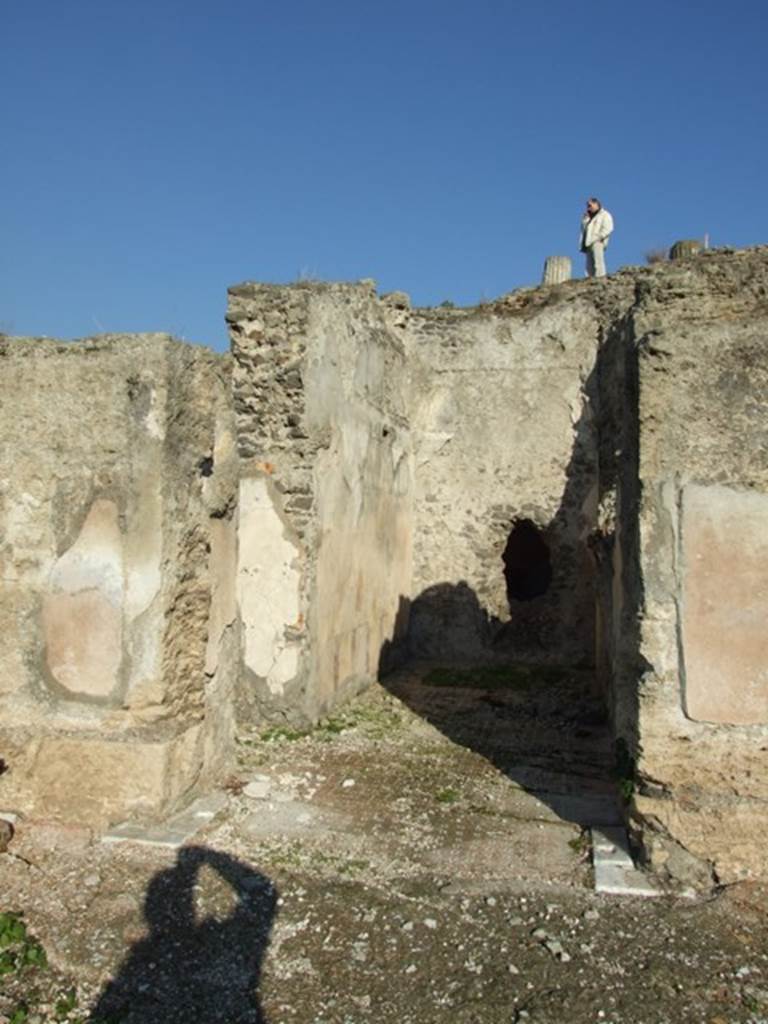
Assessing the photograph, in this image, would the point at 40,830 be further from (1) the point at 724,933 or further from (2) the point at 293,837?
(1) the point at 724,933

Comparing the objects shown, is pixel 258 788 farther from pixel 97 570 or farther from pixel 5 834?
pixel 97 570

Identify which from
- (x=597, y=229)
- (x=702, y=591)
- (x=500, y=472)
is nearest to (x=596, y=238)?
(x=597, y=229)

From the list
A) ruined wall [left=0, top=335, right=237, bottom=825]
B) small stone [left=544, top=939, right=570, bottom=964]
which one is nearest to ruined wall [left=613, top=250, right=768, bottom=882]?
small stone [left=544, top=939, right=570, bottom=964]

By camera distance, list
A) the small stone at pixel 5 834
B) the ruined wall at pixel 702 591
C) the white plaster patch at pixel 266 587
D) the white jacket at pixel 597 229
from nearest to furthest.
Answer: the ruined wall at pixel 702 591 < the small stone at pixel 5 834 < the white plaster patch at pixel 266 587 < the white jacket at pixel 597 229

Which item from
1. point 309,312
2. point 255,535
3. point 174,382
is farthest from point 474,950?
point 309,312

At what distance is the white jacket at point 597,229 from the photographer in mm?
10773

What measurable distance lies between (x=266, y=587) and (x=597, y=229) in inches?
292

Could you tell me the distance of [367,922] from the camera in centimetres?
311

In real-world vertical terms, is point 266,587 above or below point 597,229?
below

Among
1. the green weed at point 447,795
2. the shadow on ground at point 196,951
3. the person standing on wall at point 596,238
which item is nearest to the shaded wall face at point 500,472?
the person standing on wall at point 596,238

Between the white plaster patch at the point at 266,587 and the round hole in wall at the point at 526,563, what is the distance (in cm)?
506

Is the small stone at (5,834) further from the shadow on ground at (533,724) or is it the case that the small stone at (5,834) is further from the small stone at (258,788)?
the shadow on ground at (533,724)

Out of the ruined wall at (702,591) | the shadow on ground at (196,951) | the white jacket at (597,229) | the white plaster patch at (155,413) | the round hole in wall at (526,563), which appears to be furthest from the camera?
the white jacket at (597,229)

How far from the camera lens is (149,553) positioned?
384cm
